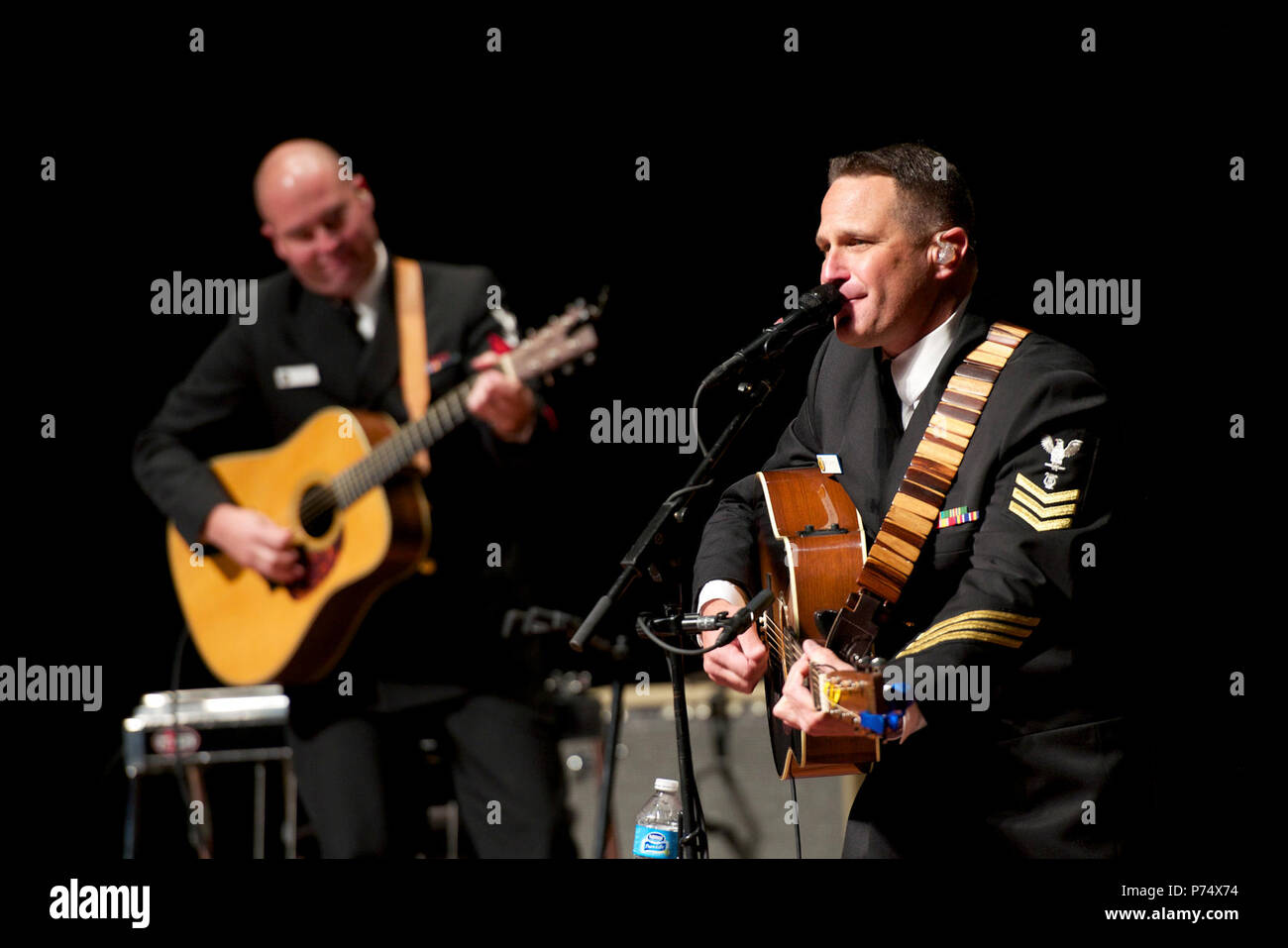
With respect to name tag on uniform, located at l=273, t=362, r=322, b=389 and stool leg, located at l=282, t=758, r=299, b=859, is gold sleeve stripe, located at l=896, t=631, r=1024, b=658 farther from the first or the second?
stool leg, located at l=282, t=758, r=299, b=859

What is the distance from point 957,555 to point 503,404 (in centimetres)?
133

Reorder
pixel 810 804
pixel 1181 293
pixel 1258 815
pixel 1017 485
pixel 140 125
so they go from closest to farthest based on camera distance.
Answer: pixel 1017 485 < pixel 1258 815 < pixel 1181 293 < pixel 810 804 < pixel 140 125

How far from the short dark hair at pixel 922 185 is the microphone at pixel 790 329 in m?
0.23

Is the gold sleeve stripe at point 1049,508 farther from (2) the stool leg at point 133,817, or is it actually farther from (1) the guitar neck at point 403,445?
(2) the stool leg at point 133,817

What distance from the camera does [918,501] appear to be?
2.35 meters

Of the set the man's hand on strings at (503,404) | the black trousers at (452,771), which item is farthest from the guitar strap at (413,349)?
the black trousers at (452,771)

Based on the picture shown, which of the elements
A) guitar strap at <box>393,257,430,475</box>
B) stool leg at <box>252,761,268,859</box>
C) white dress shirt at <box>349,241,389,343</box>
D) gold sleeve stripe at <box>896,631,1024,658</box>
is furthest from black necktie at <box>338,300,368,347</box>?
gold sleeve stripe at <box>896,631,1024,658</box>

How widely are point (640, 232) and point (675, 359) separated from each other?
0.39m

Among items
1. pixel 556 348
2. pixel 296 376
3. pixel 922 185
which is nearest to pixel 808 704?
pixel 922 185

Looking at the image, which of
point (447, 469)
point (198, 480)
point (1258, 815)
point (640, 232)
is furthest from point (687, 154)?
point (1258, 815)

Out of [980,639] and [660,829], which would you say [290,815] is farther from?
[980,639]

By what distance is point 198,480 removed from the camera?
3.70 m

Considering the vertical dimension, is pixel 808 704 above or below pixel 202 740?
above
